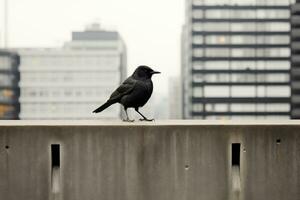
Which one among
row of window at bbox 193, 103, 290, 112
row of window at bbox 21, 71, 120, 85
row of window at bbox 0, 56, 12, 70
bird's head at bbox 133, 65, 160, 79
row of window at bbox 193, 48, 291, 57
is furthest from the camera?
row of window at bbox 21, 71, 120, 85

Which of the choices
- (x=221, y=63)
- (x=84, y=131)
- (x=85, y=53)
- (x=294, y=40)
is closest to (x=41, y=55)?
(x=85, y=53)

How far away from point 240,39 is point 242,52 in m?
2.41

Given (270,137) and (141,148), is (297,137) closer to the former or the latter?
(270,137)

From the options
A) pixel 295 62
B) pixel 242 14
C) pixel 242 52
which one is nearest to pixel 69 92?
pixel 242 52

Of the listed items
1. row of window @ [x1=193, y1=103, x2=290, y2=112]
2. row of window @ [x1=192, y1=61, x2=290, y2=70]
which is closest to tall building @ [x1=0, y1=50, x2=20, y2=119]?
row of window @ [x1=192, y1=61, x2=290, y2=70]

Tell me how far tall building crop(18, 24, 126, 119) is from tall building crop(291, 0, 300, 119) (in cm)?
4780

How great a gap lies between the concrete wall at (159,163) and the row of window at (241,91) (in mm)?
75899

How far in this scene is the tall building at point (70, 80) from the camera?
4646 inches

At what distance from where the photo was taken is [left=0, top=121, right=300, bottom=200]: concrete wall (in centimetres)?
879

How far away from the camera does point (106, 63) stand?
393 ft

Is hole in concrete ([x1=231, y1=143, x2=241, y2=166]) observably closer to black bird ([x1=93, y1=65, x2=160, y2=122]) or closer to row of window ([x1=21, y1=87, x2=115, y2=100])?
black bird ([x1=93, y1=65, x2=160, y2=122])

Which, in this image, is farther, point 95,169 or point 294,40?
point 294,40

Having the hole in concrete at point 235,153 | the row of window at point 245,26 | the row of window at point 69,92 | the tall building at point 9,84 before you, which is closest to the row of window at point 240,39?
the row of window at point 245,26

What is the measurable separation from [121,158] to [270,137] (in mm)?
2889
